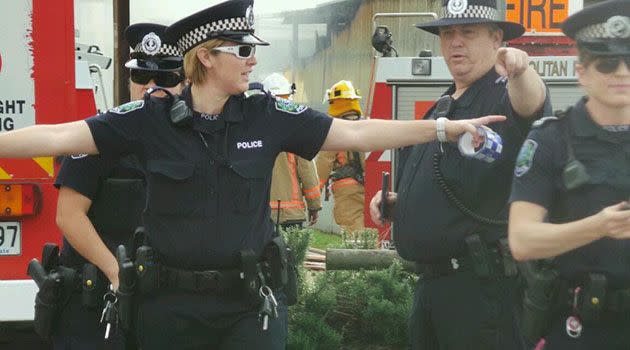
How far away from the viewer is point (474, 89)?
17.4 ft

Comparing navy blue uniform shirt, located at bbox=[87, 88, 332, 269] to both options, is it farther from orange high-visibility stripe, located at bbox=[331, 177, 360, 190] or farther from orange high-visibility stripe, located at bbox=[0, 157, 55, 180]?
orange high-visibility stripe, located at bbox=[331, 177, 360, 190]

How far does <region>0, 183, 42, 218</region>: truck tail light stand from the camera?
6.77 meters

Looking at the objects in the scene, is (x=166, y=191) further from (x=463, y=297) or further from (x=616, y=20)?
(x=616, y=20)

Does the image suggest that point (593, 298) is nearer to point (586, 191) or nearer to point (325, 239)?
point (586, 191)

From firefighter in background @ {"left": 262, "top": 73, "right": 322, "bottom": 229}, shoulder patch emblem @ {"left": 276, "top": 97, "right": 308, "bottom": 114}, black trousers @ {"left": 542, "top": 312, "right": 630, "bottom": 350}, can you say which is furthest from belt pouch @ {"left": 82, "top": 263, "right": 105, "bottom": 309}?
firefighter in background @ {"left": 262, "top": 73, "right": 322, "bottom": 229}

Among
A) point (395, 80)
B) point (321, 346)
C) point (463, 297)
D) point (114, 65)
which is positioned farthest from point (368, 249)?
point (463, 297)

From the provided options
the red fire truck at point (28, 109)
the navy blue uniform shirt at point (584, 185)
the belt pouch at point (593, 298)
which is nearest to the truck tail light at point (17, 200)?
the red fire truck at point (28, 109)

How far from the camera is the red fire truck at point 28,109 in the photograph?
22.0 ft

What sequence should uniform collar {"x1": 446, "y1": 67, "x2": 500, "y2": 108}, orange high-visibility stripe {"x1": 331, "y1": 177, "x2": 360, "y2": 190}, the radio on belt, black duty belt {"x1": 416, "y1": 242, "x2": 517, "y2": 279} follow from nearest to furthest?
the radio on belt < black duty belt {"x1": 416, "y1": 242, "x2": 517, "y2": 279} < uniform collar {"x1": 446, "y1": 67, "x2": 500, "y2": 108} < orange high-visibility stripe {"x1": 331, "y1": 177, "x2": 360, "y2": 190}

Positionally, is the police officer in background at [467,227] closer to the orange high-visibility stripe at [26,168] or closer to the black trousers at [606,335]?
the black trousers at [606,335]

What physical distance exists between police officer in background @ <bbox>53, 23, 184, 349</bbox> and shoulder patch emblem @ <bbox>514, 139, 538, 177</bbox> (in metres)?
1.69

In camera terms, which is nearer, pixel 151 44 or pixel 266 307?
pixel 266 307

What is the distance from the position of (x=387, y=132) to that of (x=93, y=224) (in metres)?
1.41

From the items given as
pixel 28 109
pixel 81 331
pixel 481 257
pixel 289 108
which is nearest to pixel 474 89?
pixel 481 257
